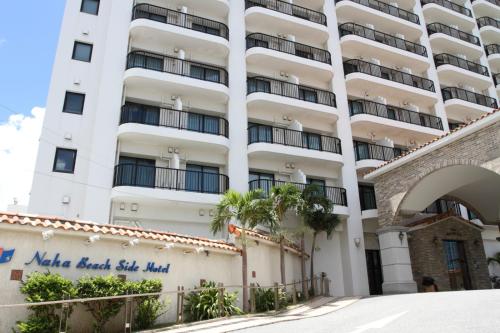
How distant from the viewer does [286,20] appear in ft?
87.8

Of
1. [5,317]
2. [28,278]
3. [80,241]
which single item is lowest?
[5,317]

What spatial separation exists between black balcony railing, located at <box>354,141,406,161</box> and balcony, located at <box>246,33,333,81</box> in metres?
5.35

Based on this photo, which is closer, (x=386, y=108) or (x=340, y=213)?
(x=340, y=213)

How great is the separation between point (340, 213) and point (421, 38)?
751 inches

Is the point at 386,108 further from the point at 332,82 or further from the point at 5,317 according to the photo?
the point at 5,317

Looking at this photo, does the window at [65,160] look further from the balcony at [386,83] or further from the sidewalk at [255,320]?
the balcony at [386,83]

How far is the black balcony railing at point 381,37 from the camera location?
30.6 m

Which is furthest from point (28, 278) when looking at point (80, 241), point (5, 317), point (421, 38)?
point (421, 38)

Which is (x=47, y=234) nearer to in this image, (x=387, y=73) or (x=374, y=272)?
(x=374, y=272)

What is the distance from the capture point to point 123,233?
11.9 metres

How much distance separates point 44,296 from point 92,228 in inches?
88.4

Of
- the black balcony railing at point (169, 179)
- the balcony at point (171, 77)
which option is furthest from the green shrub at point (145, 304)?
the balcony at point (171, 77)

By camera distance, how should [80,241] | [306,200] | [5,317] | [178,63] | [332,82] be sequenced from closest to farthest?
[5,317]
[80,241]
[306,200]
[178,63]
[332,82]

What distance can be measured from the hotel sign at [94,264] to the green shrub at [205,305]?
4.12ft
